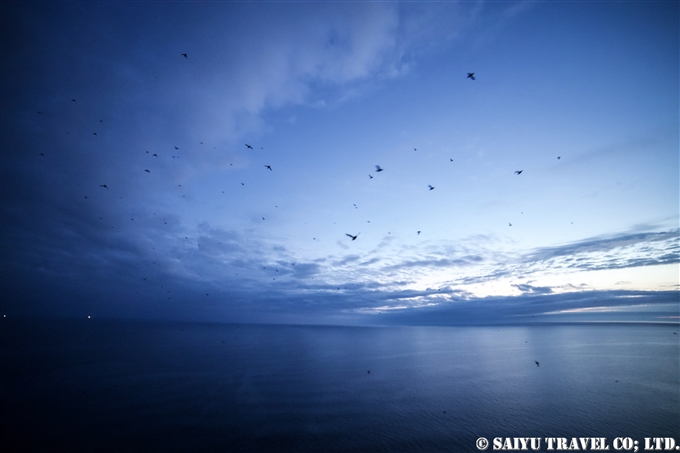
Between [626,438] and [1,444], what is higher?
[626,438]

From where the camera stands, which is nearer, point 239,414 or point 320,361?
point 239,414

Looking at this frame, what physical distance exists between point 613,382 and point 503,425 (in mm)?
32342

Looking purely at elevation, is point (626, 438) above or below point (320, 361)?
above

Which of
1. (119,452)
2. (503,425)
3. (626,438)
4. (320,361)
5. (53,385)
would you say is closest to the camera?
(119,452)

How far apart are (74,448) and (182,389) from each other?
1664 cm

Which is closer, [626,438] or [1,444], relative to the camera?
[1,444]

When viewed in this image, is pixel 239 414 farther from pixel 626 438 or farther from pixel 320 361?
pixel 626 438

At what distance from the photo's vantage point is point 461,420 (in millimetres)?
32312

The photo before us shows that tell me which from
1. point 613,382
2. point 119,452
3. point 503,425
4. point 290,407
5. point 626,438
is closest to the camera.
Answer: point 119,452

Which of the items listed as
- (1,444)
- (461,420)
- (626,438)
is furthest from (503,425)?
(1,444)

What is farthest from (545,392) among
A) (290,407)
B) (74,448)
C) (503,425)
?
(74,448)

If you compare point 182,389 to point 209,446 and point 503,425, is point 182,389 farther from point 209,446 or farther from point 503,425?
point 503,425

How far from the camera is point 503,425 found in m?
31.3

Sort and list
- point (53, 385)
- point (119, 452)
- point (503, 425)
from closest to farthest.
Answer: point (119, 452) < point (503, 425) < point (53, 385)
